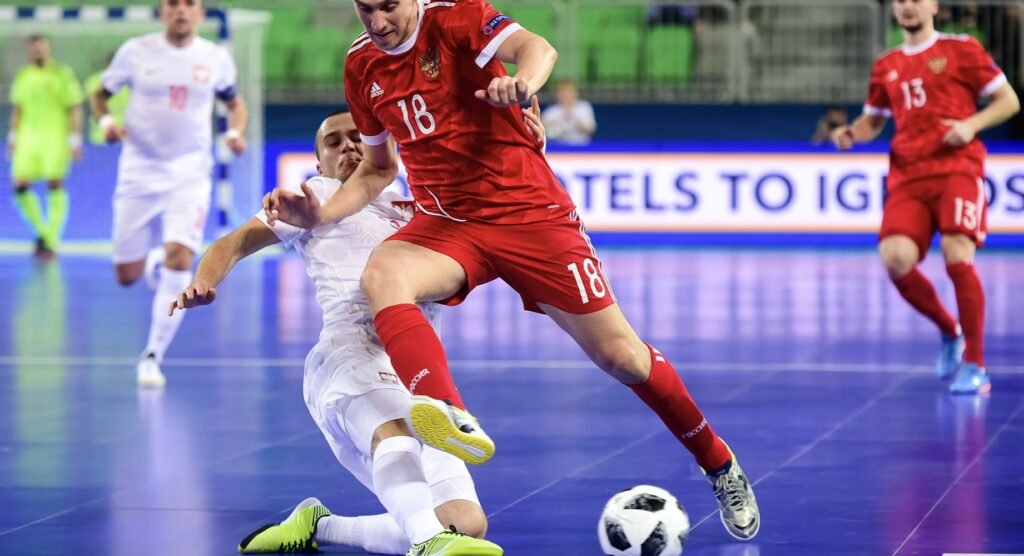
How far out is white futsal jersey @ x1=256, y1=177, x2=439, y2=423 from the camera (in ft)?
17.0

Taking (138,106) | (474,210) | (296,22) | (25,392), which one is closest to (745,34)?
(296,22)

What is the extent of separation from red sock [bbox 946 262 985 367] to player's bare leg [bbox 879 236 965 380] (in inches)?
5.3

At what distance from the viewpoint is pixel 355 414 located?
5.12 meters

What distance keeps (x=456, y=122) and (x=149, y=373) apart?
4287 mm

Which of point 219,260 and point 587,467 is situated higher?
point 219,260

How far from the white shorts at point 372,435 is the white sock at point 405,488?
13 centimetres

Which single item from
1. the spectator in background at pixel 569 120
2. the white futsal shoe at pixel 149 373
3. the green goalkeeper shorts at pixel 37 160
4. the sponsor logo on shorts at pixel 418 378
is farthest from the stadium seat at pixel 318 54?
the sponsor logo on shorts at pixel 418 378

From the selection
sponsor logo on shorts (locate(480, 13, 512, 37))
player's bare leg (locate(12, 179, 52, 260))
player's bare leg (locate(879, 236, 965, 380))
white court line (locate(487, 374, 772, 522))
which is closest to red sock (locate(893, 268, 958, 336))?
player's bare leg (locate(879, 236, 965, 380))

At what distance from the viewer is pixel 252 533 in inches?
206

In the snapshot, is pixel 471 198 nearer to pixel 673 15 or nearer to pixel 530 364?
pixel 530 364

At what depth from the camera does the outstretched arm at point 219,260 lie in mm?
4988

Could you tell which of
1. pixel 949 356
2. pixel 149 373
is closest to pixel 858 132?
pixel 949 356

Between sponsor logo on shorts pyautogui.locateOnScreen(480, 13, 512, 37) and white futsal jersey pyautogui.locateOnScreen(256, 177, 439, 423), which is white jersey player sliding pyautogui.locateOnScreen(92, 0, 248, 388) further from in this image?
sponsor logo on shorts pyautogui.locateOnScreen(480, 13, 512, 37)

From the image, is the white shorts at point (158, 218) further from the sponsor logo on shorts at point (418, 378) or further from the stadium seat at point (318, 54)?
the stadium seat at point (318, 54)
